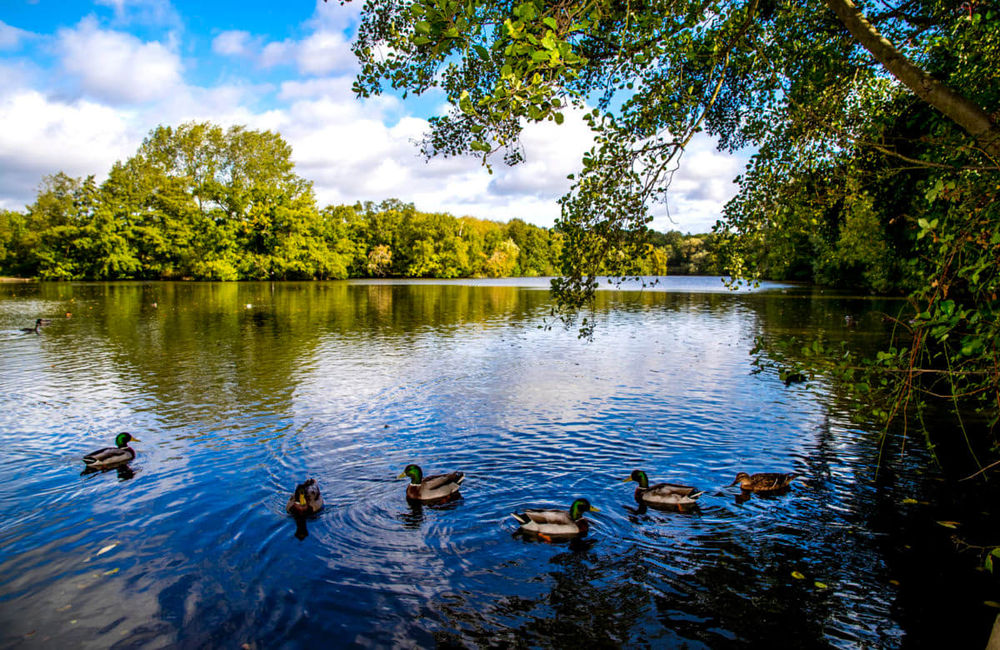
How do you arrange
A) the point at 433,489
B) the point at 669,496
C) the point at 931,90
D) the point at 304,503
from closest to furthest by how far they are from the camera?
the point at 931,90 < the point at 304,503 < the point at 669,496 < the point at 433,489

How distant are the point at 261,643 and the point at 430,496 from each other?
11.6ft

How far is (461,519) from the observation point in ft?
27.7

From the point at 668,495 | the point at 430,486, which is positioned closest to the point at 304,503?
the point at 430,486

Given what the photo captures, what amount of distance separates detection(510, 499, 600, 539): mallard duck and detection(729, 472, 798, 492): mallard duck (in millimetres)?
3188

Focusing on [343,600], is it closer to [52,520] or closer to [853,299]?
[52,520]

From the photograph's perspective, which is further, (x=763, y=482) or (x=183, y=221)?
(x=183, y=221)

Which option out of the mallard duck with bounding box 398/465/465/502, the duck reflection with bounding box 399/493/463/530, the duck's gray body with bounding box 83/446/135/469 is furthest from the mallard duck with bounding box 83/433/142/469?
the duck reflection with bounding box 399/493/463/530

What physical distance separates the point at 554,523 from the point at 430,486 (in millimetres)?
2306

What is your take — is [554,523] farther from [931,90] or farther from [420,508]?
[931,90]

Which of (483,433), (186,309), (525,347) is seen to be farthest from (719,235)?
(186,309)

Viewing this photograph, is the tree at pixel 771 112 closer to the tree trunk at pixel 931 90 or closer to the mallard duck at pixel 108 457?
the tree trunk at pixel 931 90

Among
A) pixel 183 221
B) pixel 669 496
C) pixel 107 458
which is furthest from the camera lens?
pixel 183 221

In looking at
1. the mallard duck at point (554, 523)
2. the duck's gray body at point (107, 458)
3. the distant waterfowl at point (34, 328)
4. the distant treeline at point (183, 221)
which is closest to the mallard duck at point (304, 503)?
the mallard duck at point (554, 523)

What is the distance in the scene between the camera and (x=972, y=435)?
12.4m
